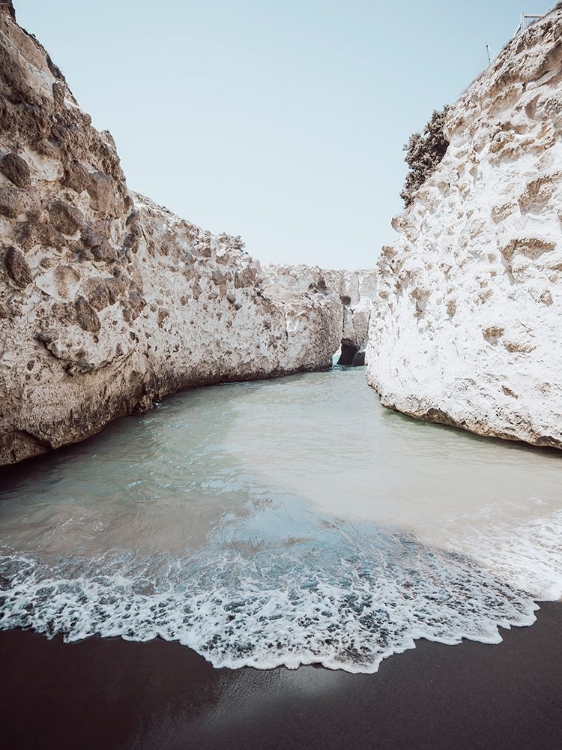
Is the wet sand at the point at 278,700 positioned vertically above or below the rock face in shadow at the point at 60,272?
below

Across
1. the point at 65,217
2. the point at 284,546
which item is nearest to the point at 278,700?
the point at 284,546

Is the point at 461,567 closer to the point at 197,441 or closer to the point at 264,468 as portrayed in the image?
the point at 264,468

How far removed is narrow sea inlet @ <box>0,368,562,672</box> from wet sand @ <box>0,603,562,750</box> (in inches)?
3.5

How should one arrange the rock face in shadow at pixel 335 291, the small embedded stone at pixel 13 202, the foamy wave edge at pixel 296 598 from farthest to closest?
the rock face in shadow at pixel 335 291 → the small embedded stone at pixel 13 202 → the foamy wave edge at pixel 296 598

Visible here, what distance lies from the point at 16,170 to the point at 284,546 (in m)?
4.71

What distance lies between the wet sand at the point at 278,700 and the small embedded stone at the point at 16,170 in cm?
438

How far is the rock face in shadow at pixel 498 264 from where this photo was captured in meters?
4.76

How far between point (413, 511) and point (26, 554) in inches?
118

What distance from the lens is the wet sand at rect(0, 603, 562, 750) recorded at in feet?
4.74

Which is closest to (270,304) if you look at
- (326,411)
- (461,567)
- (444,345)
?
(326,411)

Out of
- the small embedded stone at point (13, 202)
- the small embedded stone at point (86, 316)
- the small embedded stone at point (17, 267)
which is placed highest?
the small embedded stone at point (13, 202)

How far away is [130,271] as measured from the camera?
21.6ft

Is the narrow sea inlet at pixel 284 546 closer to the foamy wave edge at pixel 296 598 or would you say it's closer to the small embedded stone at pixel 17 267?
the foamy wave edge at pixel 296 598

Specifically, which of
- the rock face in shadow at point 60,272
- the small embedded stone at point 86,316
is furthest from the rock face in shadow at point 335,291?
the small embedded stone at point 86,316
